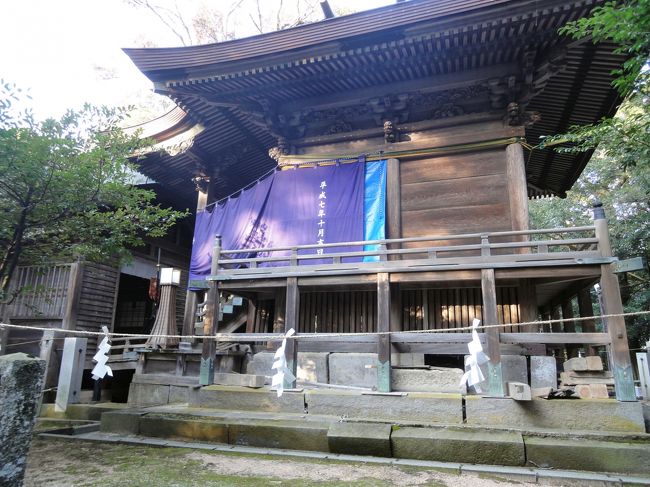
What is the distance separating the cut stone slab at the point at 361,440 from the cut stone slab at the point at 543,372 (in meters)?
2.75

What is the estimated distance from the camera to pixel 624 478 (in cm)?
450

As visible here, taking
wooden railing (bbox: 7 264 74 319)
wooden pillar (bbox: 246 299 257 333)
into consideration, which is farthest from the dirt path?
wooden railing (bbox: 7 264 74 319)

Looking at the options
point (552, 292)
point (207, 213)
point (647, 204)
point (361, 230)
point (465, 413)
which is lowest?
point (465, 413)

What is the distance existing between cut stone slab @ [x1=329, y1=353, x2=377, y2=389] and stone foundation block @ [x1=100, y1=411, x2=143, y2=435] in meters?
A: 3.31

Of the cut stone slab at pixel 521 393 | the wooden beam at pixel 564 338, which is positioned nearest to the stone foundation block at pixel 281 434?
the cut stone slab at pixel 521 393

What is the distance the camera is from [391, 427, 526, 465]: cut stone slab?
5.00m

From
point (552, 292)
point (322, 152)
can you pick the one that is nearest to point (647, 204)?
point (552, 292)

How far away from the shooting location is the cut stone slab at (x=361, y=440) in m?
5.43

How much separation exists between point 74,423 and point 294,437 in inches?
203

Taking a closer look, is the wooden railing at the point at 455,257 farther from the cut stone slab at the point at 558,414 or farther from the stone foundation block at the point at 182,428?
the stone foundation block at the point at 182,428

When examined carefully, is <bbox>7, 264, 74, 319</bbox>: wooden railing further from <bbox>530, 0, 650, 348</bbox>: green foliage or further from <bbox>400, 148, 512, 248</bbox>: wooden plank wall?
<bbox>530, 0, 650, 348</bbox>: green foliage

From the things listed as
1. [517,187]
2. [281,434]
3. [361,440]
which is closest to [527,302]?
[517,187]

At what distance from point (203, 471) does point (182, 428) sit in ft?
5.74

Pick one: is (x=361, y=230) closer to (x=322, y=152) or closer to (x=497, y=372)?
(x=322, y=152)
